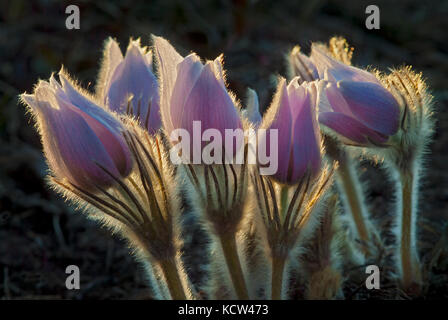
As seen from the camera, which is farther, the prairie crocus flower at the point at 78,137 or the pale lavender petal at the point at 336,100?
the pale lavender petal at the point at 336,100

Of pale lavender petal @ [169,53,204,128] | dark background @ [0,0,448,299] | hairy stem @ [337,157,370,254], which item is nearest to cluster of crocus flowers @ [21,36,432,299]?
pale lavender petal @ [169,53,204,128]

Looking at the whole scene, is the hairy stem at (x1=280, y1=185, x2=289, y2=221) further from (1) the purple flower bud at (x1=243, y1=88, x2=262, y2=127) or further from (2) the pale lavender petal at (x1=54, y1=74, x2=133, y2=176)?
(2) the pale lavender petal at (x1=54, y1=74, x2=133, y2=176)

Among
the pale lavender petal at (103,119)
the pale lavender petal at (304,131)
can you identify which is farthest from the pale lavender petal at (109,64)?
the pale lavender petal at (304,131)

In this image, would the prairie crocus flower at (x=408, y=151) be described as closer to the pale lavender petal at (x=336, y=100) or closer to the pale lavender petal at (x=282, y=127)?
the pale lavender petal at (x=336, y=100)

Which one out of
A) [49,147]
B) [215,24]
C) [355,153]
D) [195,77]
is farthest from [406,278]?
[215,24]

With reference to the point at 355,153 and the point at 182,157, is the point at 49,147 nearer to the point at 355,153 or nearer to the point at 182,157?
the point at 182,157

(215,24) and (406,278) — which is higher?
(215,24)
